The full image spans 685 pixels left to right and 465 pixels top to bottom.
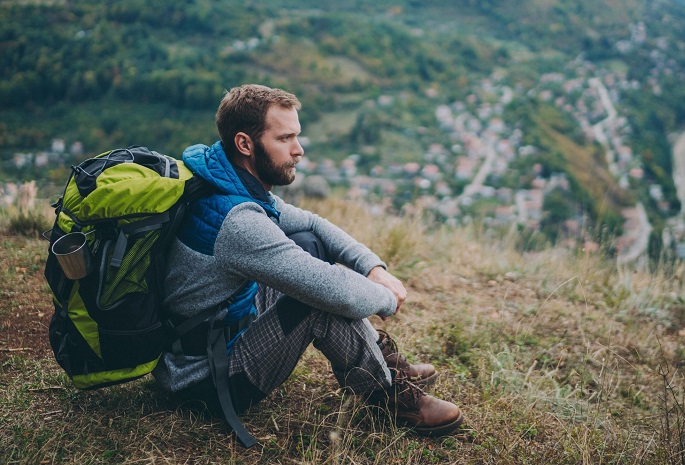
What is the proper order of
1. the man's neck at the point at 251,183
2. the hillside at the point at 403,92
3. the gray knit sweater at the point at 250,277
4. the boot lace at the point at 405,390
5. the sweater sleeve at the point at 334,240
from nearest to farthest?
the gray knit sweater at the point at 250,277, the man's neck at the point at 251,183, the boot lace at the point at 405,390, the sweater sleeve at the point at 334,240, the hillside at the point at 403,92

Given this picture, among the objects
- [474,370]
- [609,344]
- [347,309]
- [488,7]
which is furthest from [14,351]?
[488,7]

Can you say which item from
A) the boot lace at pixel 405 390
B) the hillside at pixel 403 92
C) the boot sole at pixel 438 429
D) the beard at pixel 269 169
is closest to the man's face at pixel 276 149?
the beard at pixel 269 169

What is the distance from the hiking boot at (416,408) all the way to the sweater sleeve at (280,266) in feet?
1.40

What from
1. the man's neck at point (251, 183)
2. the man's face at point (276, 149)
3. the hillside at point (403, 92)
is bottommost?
the hillside at point (403, 92)

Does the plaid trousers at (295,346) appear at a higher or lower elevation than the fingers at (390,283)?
lower

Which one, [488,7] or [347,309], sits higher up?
[488,7]

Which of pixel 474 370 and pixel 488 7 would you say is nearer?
pixel 474 370

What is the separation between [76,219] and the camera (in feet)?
5.07

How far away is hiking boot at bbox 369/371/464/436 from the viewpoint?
76.2 inches

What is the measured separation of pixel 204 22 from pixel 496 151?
26.2 m

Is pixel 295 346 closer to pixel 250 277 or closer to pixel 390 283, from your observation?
pixel 250 277

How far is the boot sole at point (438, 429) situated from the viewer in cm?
197

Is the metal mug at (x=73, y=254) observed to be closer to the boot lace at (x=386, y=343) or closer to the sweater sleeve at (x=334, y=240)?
the sweater sleeve at (x=334, y=240)

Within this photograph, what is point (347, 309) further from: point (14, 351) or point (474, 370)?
point (14, 351)
